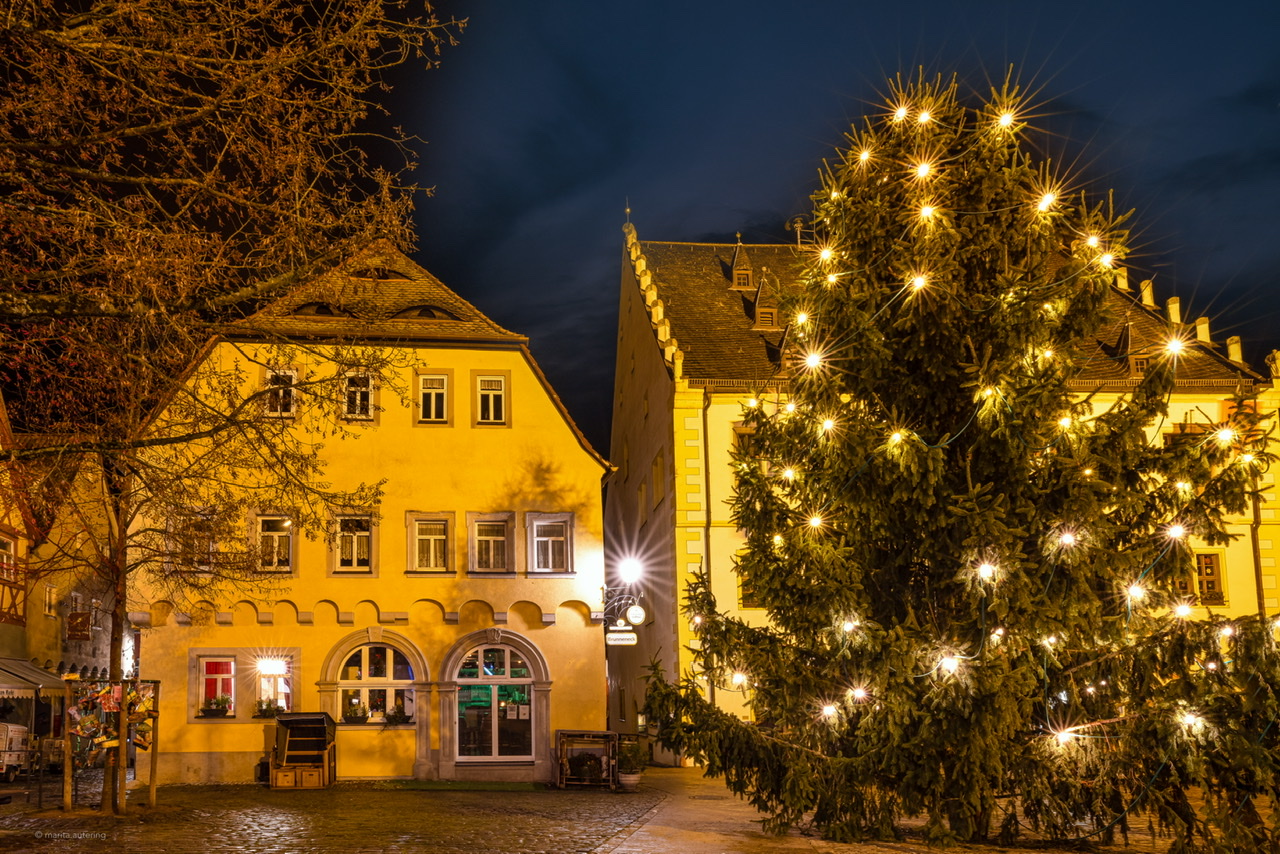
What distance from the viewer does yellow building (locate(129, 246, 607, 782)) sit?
24312mm

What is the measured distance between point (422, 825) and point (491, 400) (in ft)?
37.5

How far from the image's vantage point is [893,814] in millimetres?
13414

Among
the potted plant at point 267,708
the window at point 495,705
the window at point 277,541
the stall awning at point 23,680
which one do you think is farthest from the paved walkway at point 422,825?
the window at point 277,541

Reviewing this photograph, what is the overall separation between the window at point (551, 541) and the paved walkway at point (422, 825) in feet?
16.3

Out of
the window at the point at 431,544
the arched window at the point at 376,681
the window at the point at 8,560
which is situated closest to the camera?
the arched window at the point at 376,681

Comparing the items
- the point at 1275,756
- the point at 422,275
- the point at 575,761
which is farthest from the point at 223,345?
the point at 1275,756

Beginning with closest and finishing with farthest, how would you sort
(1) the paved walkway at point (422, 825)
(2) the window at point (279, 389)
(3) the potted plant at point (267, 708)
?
(2) the window at point (279, 389) → (1) the paved walkway at point (422, 825) → (3) the potted plant at point (267, 708)

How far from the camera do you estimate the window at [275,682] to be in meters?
24.3

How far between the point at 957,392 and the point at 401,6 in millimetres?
7749

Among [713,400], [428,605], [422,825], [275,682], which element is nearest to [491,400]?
[428,605]

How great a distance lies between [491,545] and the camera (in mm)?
25531

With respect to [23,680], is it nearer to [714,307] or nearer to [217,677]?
[217,677]

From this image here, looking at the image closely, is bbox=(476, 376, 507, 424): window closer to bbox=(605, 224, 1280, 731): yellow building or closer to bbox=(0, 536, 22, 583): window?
bbox=(605, 224, 1280, 731): yellow building

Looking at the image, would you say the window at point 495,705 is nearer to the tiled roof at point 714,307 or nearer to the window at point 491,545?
the window at point 491,545
